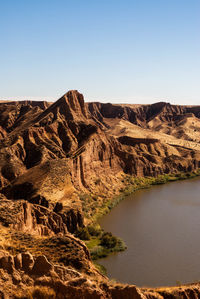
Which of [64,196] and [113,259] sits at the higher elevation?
[64,196]

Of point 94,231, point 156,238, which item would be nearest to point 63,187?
point 94,231

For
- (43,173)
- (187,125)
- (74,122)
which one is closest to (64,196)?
(43,173)

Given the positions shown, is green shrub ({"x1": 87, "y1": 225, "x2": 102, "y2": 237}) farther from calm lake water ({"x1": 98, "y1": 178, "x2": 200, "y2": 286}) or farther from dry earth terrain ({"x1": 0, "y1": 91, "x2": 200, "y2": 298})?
calm lake water ({"x1": 98, "y1": 178, "x2": 200, "y2": 286})

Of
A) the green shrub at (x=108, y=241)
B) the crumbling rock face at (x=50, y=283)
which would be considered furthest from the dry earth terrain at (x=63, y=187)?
the green shrub at (x=108, y=241)

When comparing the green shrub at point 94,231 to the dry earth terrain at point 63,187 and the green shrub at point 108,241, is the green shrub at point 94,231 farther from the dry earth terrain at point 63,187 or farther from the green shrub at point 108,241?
the green shrub at point 108,241

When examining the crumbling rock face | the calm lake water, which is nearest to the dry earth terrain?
the crumbling rock face

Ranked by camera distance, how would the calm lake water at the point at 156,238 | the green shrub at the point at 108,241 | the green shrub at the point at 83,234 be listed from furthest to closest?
1. the green shrub at the point at 83,234
2. the green shrub at the point at 108,241
3. the calm lake water at the point at 156,238

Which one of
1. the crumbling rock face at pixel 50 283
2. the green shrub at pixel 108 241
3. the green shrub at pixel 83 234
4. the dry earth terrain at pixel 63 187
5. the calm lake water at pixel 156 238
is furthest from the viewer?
the green shrub at pixel 83 234

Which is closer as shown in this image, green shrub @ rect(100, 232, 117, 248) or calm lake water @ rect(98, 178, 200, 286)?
calm lake water @ rect(98, 178, 200, 286)

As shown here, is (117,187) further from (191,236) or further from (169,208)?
(191,236)
